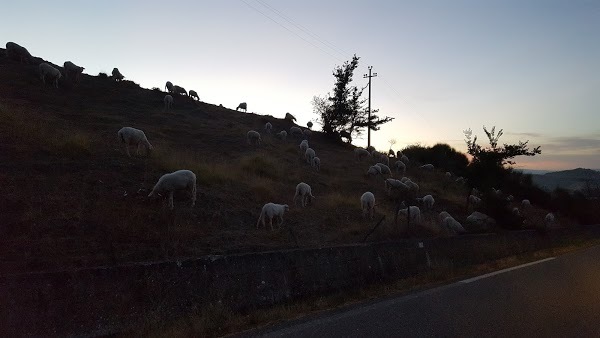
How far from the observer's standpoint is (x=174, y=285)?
21.5 feet

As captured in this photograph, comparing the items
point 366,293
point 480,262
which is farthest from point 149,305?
point 480,262

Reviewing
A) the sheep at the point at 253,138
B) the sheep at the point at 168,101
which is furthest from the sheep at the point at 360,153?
the sheep at the point at 168,101

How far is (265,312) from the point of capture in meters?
7.02

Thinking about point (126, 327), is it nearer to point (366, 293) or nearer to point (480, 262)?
point (366, 293)

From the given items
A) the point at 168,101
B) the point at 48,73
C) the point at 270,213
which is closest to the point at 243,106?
the point at 168,101

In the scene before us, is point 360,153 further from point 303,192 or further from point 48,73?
point 48,73

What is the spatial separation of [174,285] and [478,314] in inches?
172

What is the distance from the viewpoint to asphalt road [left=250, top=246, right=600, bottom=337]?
19.5ft

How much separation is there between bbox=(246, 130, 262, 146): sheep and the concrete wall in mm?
21817

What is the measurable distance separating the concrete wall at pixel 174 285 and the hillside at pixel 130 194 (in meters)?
1.20

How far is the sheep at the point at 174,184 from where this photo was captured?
13.7 metres

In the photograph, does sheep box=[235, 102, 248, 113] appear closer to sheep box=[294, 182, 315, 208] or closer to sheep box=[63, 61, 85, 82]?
sheep box=[63, 61, 85, 82]

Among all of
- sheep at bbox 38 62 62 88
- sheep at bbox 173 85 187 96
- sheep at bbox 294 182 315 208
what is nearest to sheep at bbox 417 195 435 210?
sheep at bbox 294 182 315 208

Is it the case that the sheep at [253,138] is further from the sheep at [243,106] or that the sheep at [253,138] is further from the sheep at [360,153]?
the sheep at [243,106]
